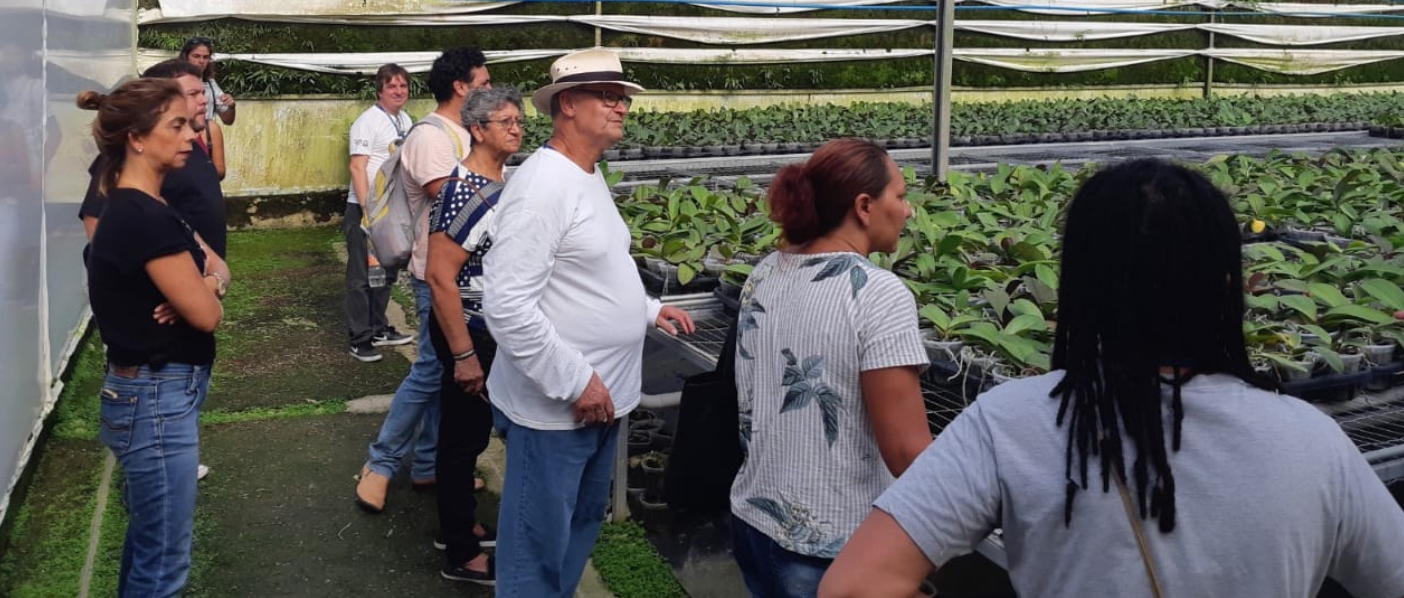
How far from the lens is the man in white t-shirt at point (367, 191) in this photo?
712 centimetres

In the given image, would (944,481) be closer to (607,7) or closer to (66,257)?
(66,257)

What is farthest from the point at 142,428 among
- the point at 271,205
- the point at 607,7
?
the point at 607,7

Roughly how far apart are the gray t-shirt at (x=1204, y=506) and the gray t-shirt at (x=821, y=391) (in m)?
0.77

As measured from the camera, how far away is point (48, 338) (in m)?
5.83

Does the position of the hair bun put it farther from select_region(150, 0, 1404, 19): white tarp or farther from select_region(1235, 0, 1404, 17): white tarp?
select_region(1235, 0, 1404, 17): white tarp

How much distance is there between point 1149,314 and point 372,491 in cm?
382

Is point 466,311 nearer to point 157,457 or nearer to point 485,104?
point 485,104

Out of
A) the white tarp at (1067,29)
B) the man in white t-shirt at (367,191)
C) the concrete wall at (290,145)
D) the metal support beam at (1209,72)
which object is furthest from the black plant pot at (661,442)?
the metal support beam at (1209,72)

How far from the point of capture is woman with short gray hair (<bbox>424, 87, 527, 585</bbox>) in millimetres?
3812

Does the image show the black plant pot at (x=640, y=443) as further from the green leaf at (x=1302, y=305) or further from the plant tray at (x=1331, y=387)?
the plant tray at (x=1331, y=387)

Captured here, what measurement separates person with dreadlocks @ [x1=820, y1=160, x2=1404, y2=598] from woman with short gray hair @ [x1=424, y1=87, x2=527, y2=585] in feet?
7.91

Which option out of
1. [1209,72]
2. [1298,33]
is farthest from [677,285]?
[1298,33]

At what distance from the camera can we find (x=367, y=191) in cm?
715

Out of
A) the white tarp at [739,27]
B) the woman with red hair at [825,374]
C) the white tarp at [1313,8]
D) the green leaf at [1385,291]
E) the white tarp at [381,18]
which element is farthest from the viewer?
the white tarp at [1313,8]
